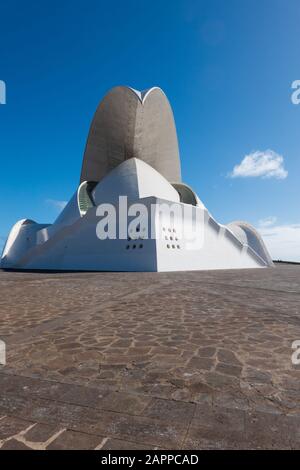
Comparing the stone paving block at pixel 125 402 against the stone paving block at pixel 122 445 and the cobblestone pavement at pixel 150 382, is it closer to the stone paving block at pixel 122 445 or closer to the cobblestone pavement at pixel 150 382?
the cobblestone pavement at pixel 150 382

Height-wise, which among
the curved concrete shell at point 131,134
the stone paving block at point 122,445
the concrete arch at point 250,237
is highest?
the curved concrete shell at point 131,134

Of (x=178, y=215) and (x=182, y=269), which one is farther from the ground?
(x=178, y=215)

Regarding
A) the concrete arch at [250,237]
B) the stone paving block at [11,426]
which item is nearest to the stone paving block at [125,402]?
the stone paving block at [11,426]

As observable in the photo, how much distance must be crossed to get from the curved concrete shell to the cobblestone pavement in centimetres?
2841

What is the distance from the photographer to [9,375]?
2.62 meters

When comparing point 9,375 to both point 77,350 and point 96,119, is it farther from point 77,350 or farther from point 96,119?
point 96,119

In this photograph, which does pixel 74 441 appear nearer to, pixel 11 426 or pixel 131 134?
pixel 11 426

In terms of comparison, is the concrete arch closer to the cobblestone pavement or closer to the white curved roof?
the white curved roof

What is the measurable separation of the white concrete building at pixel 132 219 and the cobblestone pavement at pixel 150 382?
12.8m

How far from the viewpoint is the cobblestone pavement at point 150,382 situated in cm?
171
